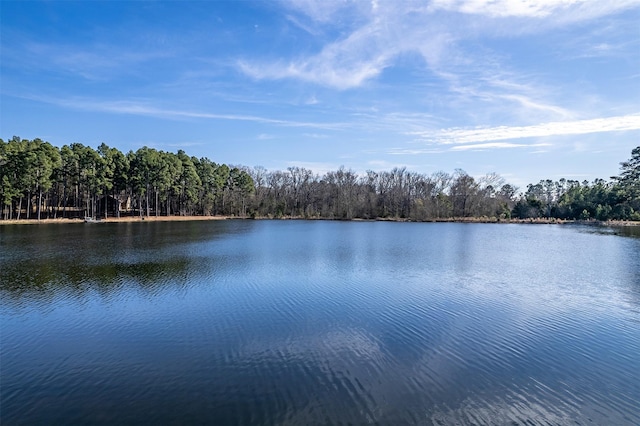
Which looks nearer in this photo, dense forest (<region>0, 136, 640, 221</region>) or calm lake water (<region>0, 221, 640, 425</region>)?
calm lake water (<region>0, 221, 640, 425</region>)

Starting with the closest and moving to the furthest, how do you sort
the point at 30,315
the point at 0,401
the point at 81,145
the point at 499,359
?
1. the point at 0,401
2. the point at 499,359
3. the point at 30,315
4. the point at 81,145

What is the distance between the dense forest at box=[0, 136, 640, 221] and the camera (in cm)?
5400

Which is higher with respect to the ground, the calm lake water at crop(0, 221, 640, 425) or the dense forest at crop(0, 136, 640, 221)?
the dense forest at crop(0, 136, 640, 221)

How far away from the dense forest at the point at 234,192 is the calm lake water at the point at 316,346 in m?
42.9

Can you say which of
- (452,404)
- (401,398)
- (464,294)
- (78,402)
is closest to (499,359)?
(452,404)

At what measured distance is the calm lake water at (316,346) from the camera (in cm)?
649

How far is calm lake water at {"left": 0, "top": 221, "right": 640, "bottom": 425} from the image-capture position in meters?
6.49

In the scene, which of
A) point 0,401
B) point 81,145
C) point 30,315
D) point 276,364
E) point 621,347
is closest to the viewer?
point 0,401

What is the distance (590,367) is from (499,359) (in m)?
2.00

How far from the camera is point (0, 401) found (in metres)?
6.52

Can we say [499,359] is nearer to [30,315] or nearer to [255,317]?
[255,317]

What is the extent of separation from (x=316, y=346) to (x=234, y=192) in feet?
259

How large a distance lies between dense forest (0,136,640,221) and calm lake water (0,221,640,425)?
4291cm

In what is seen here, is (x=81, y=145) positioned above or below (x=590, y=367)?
above
